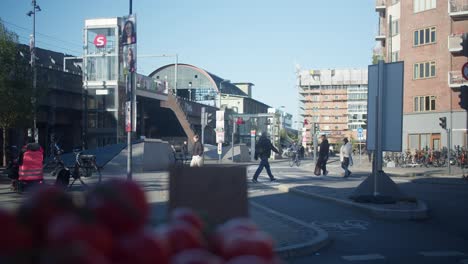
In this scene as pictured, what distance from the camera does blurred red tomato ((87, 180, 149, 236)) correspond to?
1098mm

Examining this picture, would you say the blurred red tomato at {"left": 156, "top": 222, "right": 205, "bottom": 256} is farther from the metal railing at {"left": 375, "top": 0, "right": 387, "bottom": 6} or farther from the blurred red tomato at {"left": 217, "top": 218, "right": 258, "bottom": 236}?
the metal railing at {"left": 375, "top": 0, "right": 387, "bottom": 6}

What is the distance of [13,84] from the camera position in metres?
23.1

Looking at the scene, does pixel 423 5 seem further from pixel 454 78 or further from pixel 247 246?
pixel 247 246

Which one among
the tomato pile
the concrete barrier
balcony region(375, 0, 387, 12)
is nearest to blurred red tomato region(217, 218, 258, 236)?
the tomato pile

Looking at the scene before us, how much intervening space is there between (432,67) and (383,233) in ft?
123

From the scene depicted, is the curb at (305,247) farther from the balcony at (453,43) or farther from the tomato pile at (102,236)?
the balcony at (453,43)

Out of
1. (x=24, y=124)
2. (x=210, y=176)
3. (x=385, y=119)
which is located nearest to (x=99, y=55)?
(x=24, y=124)

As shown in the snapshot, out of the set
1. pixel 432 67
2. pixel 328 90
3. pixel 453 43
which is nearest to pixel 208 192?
→ pixel 453 43

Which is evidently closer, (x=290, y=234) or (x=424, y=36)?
(x=290, y=234)

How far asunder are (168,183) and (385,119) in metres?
10.3

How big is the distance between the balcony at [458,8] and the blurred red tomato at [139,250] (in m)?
44.2

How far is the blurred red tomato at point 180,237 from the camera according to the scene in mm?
1268

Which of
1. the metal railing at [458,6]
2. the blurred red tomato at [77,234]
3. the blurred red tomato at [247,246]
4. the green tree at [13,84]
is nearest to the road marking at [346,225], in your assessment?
the blurred red tomato at [247,246]

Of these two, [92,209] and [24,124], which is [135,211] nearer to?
[92,209]
